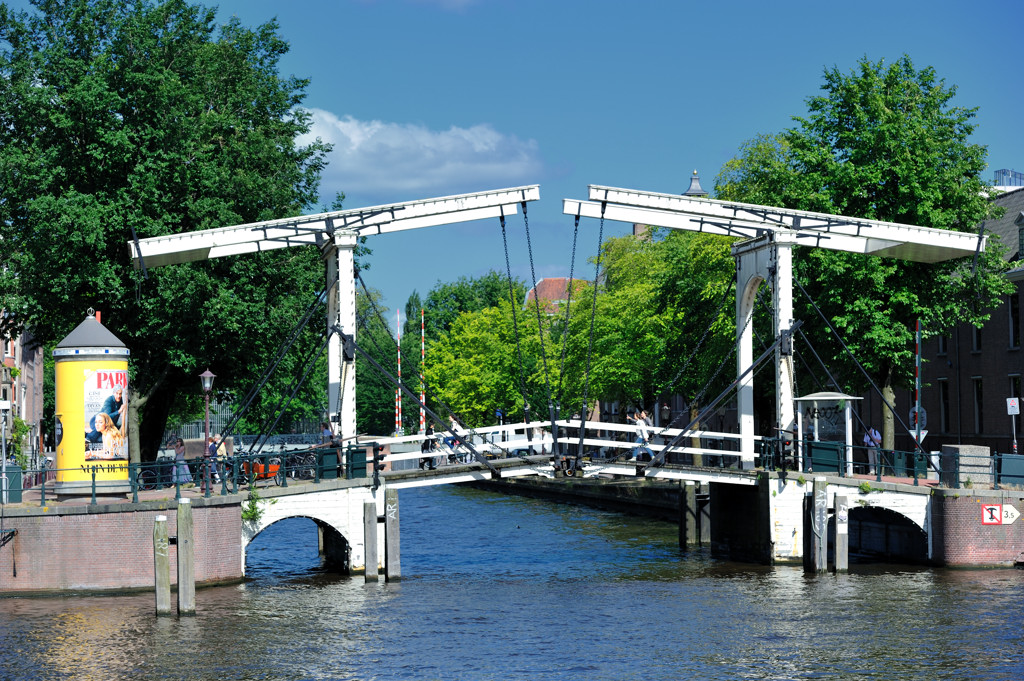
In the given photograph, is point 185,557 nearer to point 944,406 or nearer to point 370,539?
point 370,539

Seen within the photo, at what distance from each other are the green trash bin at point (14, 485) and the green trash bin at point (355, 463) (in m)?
6.26

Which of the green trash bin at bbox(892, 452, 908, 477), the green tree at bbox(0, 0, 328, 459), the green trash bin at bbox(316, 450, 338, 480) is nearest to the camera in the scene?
the green trash bin at bbox(316, 450, 338, 480)

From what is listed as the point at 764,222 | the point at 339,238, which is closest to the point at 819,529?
the point at 764,222

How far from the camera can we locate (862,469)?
37.1 meters

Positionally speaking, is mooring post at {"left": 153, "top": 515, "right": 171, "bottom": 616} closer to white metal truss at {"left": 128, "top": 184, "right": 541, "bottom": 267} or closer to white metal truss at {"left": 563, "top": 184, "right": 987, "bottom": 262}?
white metal truss at {"left": 128, "top": 184, "right": 541, "bottom": 267}

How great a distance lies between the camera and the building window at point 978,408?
1866 inches

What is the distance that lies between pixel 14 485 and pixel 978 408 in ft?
112

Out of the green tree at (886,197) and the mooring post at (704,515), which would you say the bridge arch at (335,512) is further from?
the green tree at (886,197)

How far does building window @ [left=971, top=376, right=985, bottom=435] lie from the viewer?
4741cm

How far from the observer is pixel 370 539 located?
26.4 metres

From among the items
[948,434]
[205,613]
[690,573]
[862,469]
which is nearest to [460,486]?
[948,434]

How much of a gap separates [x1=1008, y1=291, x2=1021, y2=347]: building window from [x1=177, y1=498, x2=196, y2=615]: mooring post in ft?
108

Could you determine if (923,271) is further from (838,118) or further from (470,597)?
(470,597)

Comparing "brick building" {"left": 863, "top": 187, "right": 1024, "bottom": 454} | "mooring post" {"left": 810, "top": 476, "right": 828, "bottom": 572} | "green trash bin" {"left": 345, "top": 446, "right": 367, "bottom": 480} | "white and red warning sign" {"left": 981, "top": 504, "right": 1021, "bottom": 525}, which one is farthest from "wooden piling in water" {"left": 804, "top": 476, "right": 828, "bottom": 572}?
"brick building" {"left": 863, "top": 187, "right": 1024, "bottom": 454}
